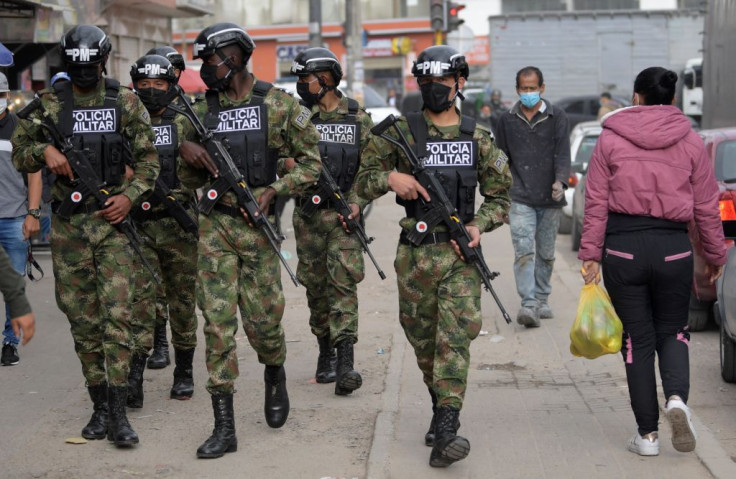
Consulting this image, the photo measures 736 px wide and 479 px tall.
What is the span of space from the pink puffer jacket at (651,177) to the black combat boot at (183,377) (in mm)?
2737

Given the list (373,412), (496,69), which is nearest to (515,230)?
(373,412)

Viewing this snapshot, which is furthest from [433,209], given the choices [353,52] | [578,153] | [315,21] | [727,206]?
[353,52]

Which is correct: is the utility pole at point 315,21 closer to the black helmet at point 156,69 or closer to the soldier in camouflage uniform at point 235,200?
the black helmet at point 156,69

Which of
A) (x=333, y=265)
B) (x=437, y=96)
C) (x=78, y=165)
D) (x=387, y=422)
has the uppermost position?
(x=437, y=96)

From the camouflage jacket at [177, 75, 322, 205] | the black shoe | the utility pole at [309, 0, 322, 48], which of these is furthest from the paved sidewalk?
the utility pole at [309, 0, 322, 48]

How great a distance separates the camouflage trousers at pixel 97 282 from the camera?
20.7 ft

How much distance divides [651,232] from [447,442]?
55.5 inches

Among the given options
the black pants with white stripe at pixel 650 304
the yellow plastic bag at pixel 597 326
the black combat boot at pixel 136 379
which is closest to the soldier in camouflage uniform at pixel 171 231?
the black combat boot at pixel 136 379

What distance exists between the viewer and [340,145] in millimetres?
7867

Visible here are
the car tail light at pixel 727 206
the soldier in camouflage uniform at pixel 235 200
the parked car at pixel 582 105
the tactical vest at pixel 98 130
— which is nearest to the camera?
the soldier in camouflage uniform at pixel 235 200

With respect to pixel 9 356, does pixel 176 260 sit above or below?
above

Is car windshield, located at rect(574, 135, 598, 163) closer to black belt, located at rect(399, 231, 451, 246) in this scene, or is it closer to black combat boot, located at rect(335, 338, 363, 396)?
black combat boot, located at rect(335, 338, 363, 396)

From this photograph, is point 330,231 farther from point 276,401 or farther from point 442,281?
point 442,281

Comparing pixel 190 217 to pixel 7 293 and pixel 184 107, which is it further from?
pixel 7 293
